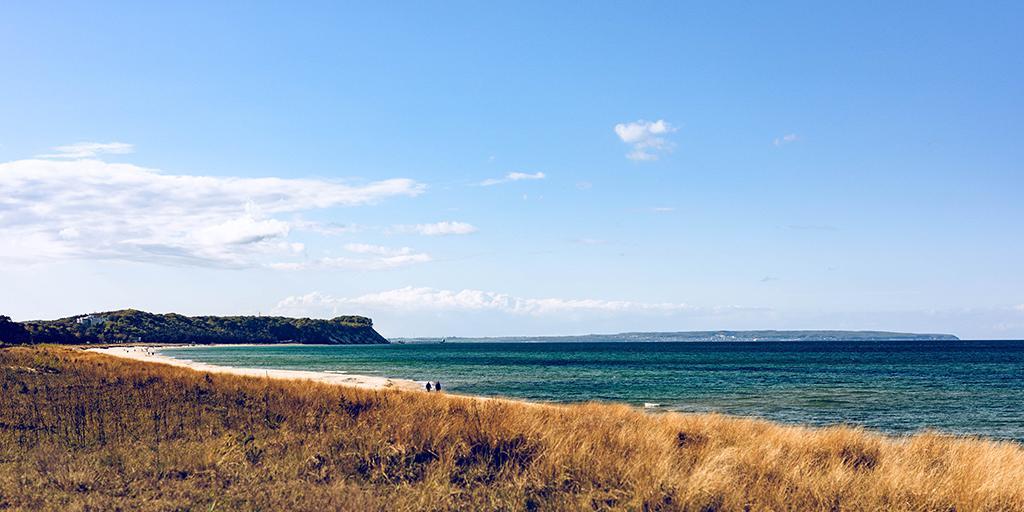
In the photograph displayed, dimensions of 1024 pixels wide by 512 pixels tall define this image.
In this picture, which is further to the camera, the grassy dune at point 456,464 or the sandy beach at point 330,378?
the sandy beach at point 330,378

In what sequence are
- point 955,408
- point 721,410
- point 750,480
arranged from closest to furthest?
point 750,480 < point 721,410 < point 955,408

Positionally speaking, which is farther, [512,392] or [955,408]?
[512,392]

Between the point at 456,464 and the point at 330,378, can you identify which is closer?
the point at 456,464

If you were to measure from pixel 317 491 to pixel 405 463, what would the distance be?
1913mm

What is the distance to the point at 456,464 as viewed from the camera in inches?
427

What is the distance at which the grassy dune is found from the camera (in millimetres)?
8984

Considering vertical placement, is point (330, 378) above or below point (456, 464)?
below

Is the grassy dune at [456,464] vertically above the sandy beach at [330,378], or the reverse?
the grassy dune at [456,464]

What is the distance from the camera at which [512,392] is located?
45906 millimetres

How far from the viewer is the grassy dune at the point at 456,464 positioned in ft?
29.5

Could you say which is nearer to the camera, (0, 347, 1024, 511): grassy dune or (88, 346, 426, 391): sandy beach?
(0, 347, 1024, 511): grassy dune

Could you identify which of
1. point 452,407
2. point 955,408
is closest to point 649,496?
point 452,407

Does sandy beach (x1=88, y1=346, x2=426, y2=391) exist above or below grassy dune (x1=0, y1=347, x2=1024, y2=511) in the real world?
below

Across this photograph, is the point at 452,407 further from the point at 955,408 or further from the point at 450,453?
the point at 955,408
